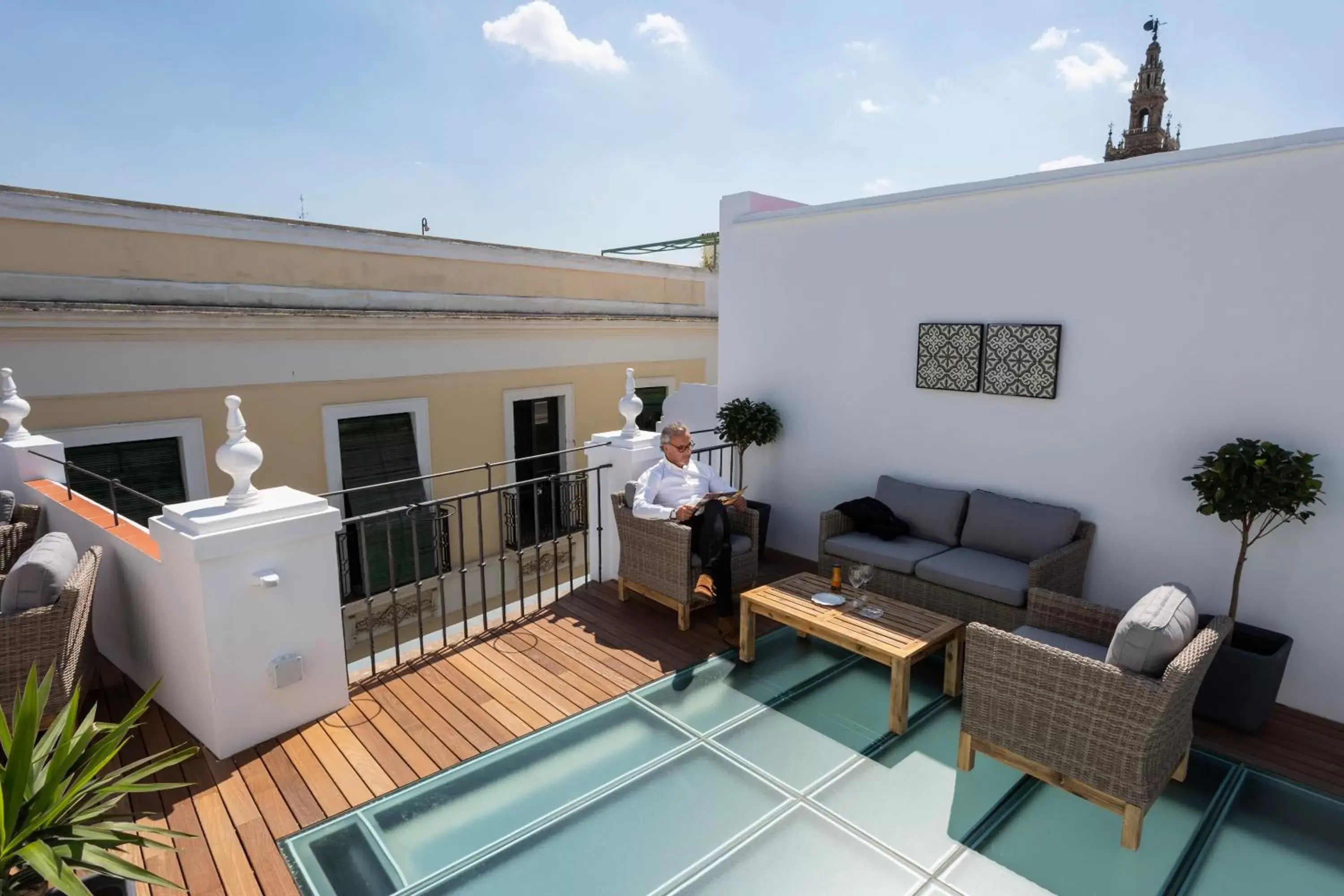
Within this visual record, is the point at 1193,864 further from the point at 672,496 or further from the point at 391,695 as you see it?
the point at 391,695

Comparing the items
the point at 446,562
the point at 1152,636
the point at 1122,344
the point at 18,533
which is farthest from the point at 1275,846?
the point at 446,562

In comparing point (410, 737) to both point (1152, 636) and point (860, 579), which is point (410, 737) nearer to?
point (860, 579)

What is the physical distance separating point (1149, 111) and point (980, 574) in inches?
1223

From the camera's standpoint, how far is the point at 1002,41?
4598 mm

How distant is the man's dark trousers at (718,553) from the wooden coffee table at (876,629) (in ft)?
0.93

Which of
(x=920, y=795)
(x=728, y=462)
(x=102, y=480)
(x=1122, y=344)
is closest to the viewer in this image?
(x=920, y=795)

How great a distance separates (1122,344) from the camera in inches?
144

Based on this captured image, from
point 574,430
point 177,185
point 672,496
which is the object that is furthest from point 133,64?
point 672,496

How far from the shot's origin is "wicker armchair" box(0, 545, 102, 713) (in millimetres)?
2531

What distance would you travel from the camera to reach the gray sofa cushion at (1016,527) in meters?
3.80

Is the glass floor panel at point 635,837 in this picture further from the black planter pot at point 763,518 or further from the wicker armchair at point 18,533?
the wicker armchair at point 18,533

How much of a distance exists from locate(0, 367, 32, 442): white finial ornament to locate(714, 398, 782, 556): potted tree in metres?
4.71

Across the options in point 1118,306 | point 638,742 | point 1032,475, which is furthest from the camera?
point 1032,475

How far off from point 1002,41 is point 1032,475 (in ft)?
9.93
